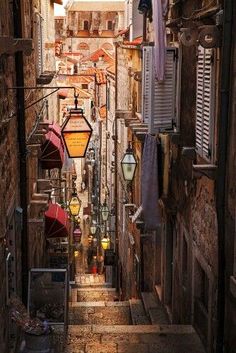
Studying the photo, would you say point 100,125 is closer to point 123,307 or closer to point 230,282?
point 123,307

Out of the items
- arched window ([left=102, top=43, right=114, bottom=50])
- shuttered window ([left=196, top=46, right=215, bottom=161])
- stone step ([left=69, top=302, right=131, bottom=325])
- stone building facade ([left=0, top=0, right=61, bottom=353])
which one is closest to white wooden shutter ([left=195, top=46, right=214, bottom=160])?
shuttered window ([left=196, top=46, right=215, bottom=161])

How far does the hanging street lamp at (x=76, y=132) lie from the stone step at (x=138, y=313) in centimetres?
493

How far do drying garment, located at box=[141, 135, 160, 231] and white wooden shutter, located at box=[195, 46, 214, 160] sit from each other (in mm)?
3285

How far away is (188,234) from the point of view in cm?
1188

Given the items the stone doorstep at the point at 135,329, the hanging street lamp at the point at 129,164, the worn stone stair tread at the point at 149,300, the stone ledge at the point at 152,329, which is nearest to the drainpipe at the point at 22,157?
the stone doorstep at the point at 135,329

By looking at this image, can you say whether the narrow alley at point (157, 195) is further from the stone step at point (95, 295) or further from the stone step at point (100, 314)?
the stone step at point (95, 295)

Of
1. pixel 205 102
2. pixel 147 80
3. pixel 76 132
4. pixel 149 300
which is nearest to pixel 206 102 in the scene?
pixel 205 102

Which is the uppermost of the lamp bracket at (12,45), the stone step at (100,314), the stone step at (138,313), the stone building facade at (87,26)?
the stone building facade at (87,26)

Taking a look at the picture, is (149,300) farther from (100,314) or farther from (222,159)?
(222,159)

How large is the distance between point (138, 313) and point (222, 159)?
27.3 feet

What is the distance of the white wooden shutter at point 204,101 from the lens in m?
9.43

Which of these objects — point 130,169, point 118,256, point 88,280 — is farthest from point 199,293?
point 88,280

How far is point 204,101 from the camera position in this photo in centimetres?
988

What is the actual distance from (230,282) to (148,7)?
33.6 ft
